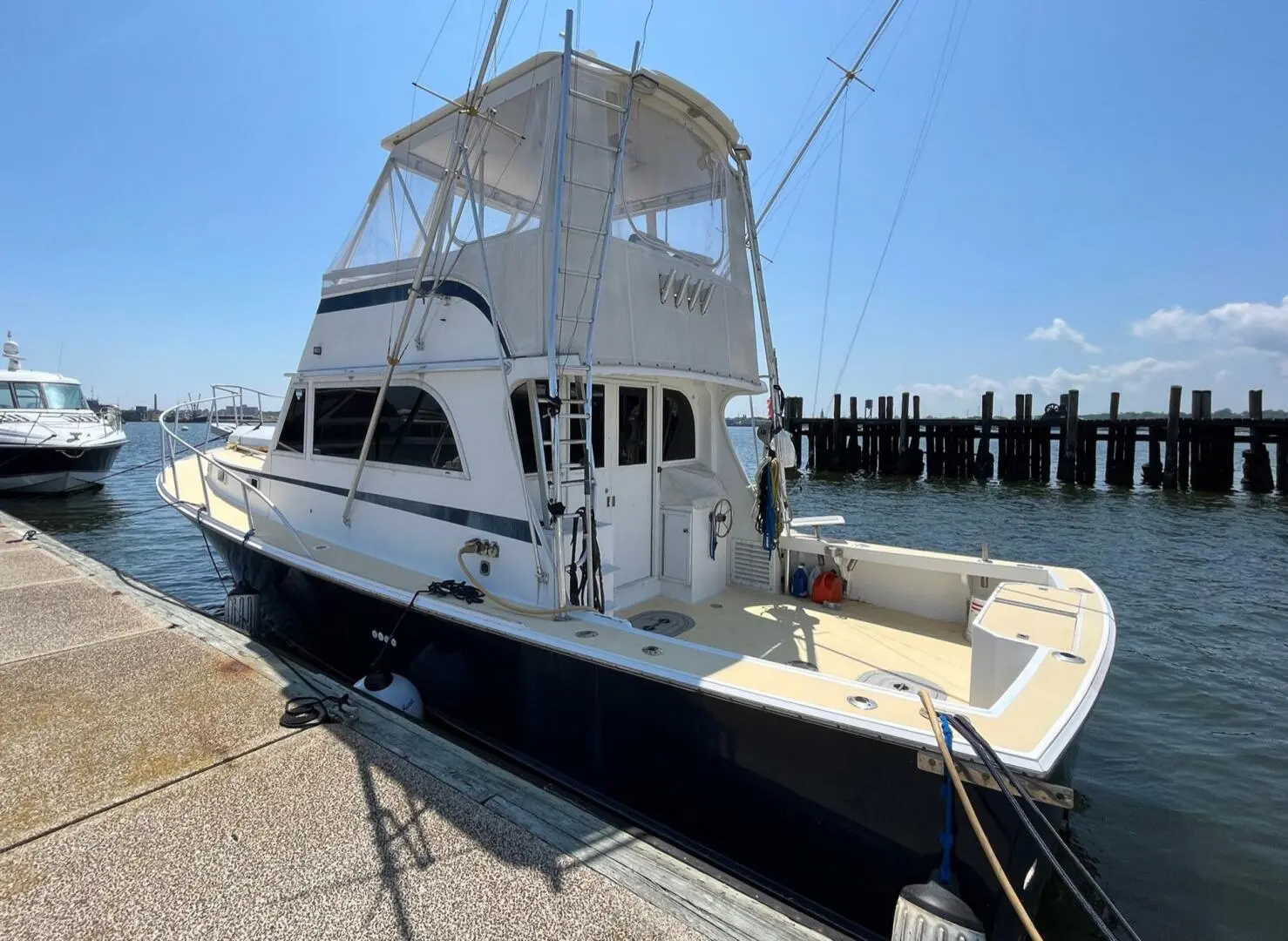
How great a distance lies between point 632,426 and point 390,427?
179 cm

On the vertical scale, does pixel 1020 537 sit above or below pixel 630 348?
below

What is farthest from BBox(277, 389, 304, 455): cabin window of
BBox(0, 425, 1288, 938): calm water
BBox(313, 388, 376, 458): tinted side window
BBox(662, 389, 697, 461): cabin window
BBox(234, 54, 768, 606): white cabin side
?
BBox(0, 425, 1288, 938): calm water

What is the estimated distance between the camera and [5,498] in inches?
651

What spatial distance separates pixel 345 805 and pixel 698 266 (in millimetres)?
3883

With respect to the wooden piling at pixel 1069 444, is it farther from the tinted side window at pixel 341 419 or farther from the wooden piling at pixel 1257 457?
the tinted side window at pixel 341 419

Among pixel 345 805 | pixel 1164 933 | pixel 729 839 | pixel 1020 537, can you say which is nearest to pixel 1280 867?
pixel 1164 933

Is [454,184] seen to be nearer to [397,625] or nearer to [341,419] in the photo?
[341,419]

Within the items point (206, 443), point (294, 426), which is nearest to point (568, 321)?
point (294, 426)

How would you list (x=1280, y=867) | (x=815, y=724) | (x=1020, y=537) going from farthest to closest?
1. (x=1020, y=537)
2. (x=1280, y=867)
3. (x=815, y=724)

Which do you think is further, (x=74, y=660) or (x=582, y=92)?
(x=74, y=660)

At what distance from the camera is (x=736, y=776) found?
2816 mm

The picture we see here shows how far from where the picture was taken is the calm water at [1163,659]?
3873mm

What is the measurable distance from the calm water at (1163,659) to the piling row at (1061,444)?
2.42 m

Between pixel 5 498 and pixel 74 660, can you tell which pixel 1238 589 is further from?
pixel 5 498
